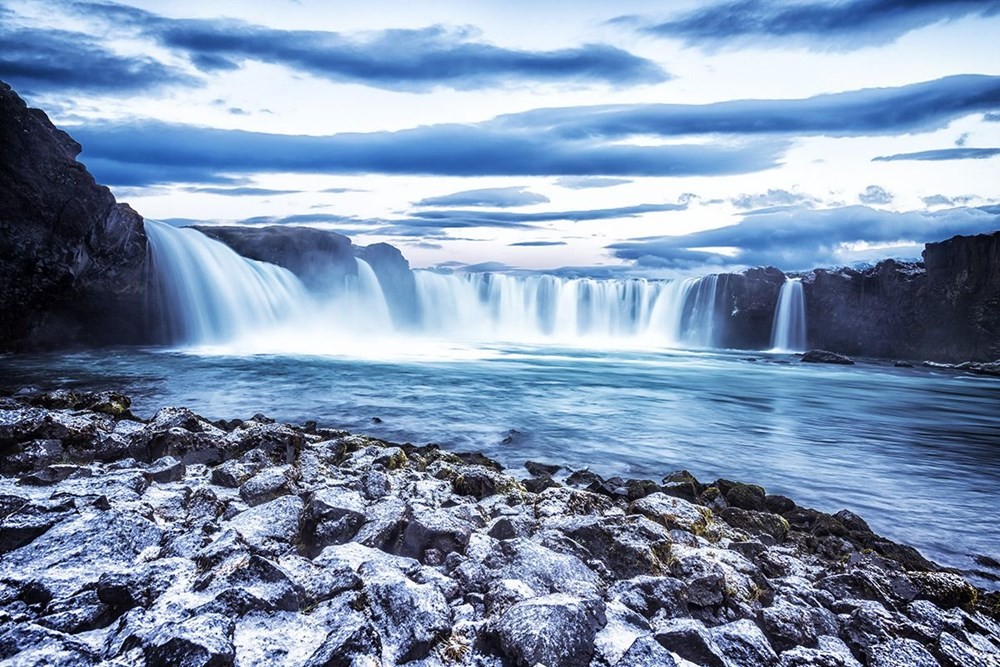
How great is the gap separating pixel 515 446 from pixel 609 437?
2473 millimetres

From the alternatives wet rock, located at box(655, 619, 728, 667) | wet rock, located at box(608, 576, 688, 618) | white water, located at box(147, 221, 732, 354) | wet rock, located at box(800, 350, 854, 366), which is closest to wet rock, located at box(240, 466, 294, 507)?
wet rock, located at box(608, 576, 688, 618)

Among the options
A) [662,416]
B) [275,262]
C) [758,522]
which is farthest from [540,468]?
[275,262]

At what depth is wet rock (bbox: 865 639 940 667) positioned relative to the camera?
10.9ft

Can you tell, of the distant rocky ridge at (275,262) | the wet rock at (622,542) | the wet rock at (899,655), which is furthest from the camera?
the distant rocky ridge at (275,262)

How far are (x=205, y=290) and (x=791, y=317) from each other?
44.1 meters

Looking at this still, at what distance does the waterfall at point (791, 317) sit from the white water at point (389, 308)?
5360 mm

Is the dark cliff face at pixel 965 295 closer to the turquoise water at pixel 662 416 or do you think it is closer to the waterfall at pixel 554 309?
the turquoise water at pixel 662 416

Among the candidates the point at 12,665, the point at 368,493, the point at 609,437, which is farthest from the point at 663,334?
the point at 12,665

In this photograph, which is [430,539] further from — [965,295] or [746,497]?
[965,295]

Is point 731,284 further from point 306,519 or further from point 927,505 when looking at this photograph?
point 306,519

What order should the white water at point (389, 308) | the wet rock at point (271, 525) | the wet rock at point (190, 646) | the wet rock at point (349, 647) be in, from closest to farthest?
the wet rock at point (190, 646), the wet rock at point (349, 647), the wet rock at point (271, 525), the white water at point (389, 308)

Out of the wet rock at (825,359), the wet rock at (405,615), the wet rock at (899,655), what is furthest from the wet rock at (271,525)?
the wet rock at (825,359)

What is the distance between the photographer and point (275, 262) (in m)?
48.2

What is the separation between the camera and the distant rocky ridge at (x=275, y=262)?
1934cm
